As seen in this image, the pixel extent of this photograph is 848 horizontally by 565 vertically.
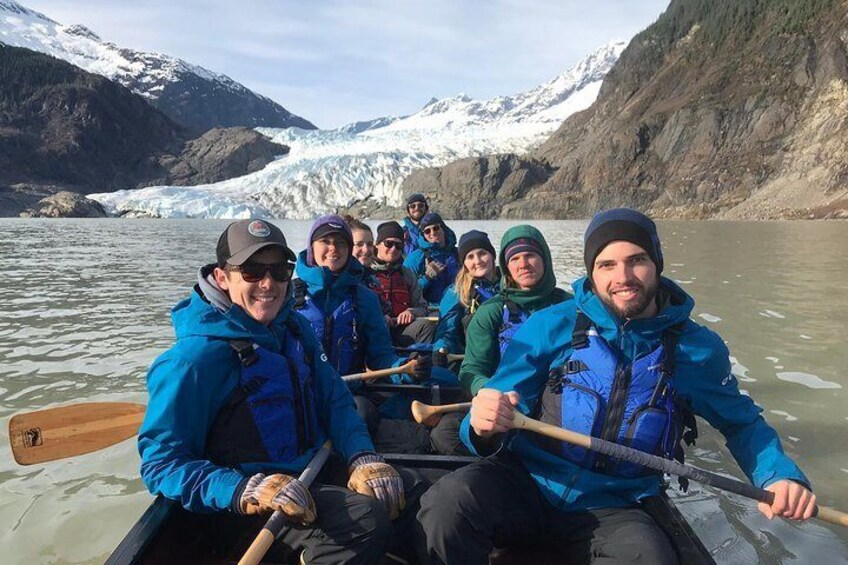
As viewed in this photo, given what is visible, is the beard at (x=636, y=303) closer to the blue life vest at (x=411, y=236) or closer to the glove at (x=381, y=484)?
the glove at (x=381, y=484)

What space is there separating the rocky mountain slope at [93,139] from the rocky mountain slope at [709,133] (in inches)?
2321

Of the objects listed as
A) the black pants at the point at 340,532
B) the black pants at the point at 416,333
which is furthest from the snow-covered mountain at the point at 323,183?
the black pants at the point at 340,532

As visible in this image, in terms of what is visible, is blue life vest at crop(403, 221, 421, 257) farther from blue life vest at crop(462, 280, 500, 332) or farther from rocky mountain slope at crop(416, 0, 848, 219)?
rocky mountain slope at crop(416, 0, 848, 219)

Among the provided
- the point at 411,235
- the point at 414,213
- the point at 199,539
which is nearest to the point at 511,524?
the point at 199,539

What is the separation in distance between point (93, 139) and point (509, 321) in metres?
131

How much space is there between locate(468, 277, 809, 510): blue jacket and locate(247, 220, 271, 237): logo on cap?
3.76ft

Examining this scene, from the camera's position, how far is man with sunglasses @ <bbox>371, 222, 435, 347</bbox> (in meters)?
6.17

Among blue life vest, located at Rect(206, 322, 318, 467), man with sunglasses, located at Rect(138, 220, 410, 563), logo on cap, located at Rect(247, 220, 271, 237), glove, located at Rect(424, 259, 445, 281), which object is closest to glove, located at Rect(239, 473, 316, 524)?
man with sunglasses, located at Rect(138, 220, 410, 563)

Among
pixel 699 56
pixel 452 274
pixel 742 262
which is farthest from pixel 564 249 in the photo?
pixel 699 56

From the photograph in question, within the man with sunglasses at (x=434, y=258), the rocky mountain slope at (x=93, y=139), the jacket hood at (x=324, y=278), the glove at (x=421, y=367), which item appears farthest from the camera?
the rocky mountain slope at (x=93, y=139)

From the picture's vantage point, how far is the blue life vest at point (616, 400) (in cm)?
236

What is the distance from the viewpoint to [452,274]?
800 centimetres

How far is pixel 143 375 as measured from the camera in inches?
270

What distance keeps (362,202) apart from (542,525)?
83.9m
